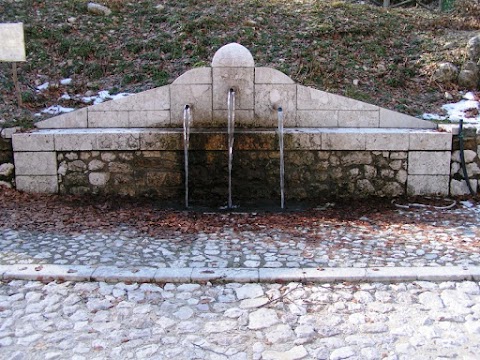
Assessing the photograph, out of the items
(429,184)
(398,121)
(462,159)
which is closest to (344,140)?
(398,121)

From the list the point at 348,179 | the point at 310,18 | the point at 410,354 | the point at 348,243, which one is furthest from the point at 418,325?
the point at 310,18

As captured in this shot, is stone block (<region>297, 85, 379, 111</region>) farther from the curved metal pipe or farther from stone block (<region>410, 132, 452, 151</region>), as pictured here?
the curved metal pipe

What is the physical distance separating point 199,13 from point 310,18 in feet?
8.44

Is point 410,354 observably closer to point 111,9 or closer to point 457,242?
point 457,242

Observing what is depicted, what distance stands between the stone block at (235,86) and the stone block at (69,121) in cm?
165

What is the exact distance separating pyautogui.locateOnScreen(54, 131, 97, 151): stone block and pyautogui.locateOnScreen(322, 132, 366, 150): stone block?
2707 millimetres

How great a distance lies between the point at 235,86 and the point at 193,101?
0.55m

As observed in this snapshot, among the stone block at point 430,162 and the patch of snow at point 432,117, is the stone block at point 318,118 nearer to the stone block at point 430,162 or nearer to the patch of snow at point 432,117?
the stone block at point 430,162

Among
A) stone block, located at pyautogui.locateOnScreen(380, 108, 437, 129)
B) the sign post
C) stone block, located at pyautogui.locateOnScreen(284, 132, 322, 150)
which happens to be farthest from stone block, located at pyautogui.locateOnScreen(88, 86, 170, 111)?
stone block, located at pyautogui.locateOnScreen(380, 108, 437, 129)

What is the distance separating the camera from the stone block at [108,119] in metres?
6.23

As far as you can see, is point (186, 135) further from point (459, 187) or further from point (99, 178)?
point (459, 187)

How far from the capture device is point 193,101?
6152 mm

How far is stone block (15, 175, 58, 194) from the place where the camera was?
597 centimetres

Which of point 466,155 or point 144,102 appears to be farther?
point 144,102
